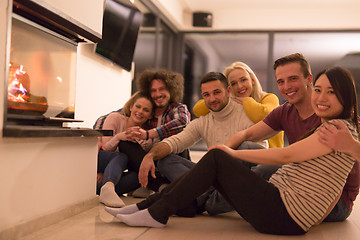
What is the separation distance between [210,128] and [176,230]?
2.93 ft

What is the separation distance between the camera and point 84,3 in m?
2.18

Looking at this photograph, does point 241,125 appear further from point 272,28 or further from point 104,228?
point 272,28

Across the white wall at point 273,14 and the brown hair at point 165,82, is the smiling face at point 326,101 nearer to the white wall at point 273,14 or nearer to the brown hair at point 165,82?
the brown hair at point 165,82

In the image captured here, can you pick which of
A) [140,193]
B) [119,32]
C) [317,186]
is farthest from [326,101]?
[119,32]

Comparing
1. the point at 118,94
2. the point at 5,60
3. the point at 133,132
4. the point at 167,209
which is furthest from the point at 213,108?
the point at 118,94

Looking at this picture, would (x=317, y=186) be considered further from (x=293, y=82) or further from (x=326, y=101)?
(x=293, y=82)

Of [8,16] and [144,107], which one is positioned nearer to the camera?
[8,16]

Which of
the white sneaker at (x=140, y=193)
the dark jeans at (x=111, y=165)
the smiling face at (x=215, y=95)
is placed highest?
the smiling face at (x=215, y=95)

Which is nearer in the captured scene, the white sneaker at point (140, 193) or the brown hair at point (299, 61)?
the brown hair at point (299, 61)

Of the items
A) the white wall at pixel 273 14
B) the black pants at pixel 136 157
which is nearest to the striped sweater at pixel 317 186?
the black pants at pixel 136 157

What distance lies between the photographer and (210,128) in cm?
256

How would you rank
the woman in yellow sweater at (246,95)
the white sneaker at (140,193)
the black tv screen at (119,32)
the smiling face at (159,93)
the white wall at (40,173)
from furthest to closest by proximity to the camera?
the black tv screen at (119,32) < the smiling face at (159,93) < the white sneaker at (140,193) < the woman in yellow sweater at (246,95) < the white wall at (40,173)

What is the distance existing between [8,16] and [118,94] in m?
3.01

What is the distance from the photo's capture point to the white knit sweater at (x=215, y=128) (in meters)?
2.51
